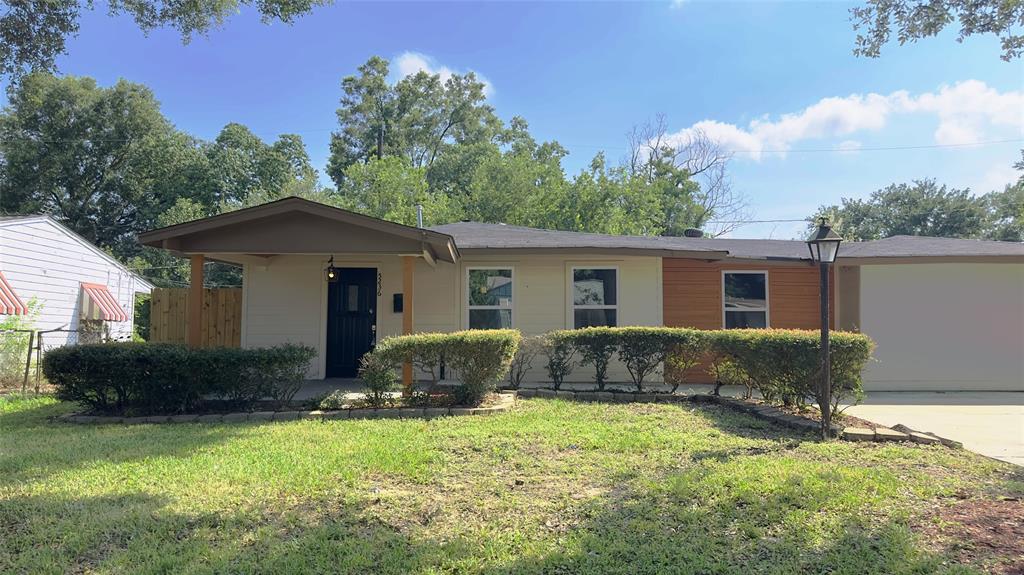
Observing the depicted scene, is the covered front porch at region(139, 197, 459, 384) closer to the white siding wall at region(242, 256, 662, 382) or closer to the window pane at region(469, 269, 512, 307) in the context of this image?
the white siding wall at region(242, 256, 662, 382)

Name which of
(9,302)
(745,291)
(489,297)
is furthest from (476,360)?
(9,302)

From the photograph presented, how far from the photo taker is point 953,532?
10.2ft

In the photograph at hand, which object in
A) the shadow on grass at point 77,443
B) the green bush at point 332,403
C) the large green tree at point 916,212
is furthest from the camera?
the large green tree at point 916,212

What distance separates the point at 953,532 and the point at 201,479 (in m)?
5.14

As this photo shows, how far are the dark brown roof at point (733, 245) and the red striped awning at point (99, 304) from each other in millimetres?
9391

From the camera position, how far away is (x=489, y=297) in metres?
9.45

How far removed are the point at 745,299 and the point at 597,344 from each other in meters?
3.91

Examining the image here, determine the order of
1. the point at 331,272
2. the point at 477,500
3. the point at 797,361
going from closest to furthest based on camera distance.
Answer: the point at 477,500 → the point at 797,361 → the point at 331,272

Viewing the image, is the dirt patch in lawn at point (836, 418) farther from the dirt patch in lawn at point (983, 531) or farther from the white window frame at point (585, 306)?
the white window frame at point (585, 306)

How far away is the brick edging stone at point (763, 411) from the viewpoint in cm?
528

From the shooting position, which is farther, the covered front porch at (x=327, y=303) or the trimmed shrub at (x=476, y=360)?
the covered front porch at (x=327, y=303)

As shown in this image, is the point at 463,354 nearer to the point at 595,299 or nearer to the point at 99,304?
the point at 595,299

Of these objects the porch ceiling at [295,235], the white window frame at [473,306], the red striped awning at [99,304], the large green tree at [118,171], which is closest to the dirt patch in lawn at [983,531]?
the porch ceiling at [295,235]

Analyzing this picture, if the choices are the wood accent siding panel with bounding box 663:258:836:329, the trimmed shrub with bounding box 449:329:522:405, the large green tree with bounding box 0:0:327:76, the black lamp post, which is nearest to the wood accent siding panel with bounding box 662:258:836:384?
the wood accent siding panel with bounding box 663:258:836:329
